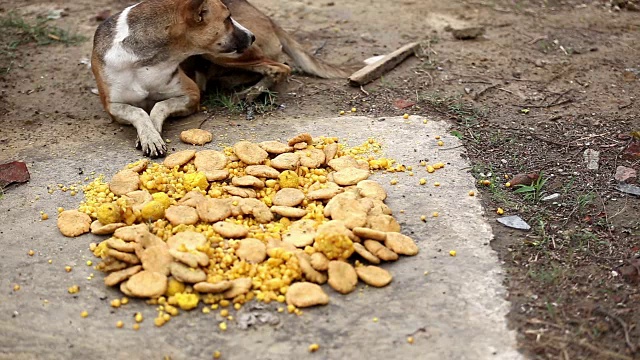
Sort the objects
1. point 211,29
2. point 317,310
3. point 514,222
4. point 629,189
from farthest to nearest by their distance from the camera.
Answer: point 211,29 < point 629,189 < point 514,222 < point 317,310

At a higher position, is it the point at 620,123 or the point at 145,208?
the point at 145,208

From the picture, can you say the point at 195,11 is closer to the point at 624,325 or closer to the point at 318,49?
the point at 318,49

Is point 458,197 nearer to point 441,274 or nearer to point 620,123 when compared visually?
point 441,274

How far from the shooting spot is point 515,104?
5492mm

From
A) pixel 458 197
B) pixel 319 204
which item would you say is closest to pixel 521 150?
pixel 458 197

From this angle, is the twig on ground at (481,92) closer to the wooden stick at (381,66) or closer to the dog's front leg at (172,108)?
the wooden stick at (381,66)

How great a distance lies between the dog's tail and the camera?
594 centimetres

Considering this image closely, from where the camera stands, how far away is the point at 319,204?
412cm

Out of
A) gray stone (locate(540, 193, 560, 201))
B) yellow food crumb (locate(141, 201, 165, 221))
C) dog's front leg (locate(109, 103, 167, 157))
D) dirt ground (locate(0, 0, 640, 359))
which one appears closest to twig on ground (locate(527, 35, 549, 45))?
dirt ground (locate(0, 0, 640, 359))

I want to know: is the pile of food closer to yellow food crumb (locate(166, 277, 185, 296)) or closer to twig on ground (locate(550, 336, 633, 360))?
yellow food crumb (locate(166, 277, 185, 296))

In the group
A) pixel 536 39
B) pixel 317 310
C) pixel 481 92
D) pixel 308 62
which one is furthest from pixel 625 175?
pixel 308 62

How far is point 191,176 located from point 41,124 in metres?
1.74

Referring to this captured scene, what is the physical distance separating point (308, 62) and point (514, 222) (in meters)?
2.54

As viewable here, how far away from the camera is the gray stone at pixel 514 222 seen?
3998 millimetres
